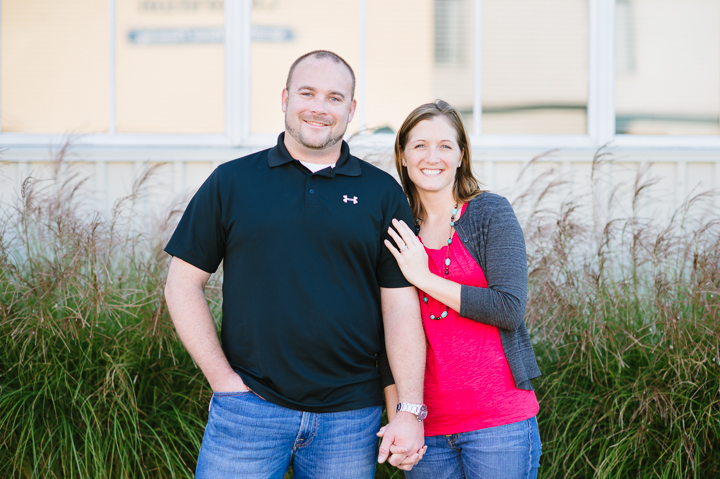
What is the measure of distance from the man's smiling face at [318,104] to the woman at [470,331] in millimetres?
336

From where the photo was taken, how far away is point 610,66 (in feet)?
15.2

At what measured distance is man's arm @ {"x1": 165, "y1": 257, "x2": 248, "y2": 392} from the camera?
193 cm

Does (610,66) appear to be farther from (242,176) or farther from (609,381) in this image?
(242,176)

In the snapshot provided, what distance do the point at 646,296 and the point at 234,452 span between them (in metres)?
2.47

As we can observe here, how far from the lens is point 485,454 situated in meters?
1.89

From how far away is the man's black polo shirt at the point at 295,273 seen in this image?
6.23ft

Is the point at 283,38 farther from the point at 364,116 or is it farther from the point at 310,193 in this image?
the point at 310,193

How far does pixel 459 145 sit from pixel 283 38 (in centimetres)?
288

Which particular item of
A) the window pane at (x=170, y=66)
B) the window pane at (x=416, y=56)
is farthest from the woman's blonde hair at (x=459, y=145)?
the window pane at (x=170, y=66)

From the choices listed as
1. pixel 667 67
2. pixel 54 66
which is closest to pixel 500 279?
pixel 667 67

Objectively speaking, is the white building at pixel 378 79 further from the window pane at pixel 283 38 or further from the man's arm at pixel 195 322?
the man's arm at pixel 195 322

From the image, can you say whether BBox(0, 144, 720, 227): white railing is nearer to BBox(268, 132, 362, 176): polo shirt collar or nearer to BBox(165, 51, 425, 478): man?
BBox(268, 132, 362, 176): polo shirt collar

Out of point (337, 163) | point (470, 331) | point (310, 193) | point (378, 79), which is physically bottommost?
point (470, 331)

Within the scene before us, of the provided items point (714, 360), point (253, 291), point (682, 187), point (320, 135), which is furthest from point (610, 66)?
point (253, 291)
